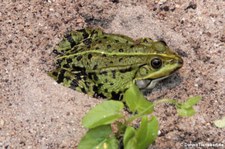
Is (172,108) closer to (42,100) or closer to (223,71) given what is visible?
(223,71)

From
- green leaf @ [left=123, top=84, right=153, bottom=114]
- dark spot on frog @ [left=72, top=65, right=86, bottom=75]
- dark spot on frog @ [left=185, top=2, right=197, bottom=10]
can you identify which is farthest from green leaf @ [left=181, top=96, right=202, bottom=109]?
dark spot on frog @ [left=185, top=2, right=197, bottom=10]

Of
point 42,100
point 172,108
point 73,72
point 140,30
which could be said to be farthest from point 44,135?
point 140,30

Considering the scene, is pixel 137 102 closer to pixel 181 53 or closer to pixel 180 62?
pixel 180 62

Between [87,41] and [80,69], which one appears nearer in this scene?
[80,69]

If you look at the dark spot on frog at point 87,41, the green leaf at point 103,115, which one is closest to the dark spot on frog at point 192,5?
the dark spot on frog at point 87,41

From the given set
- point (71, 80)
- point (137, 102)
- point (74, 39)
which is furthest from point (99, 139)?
point (74, 39)

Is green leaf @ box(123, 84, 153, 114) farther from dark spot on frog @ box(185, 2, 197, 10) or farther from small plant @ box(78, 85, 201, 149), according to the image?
dark spot on frog @ box(185, 2, 197, 10)
